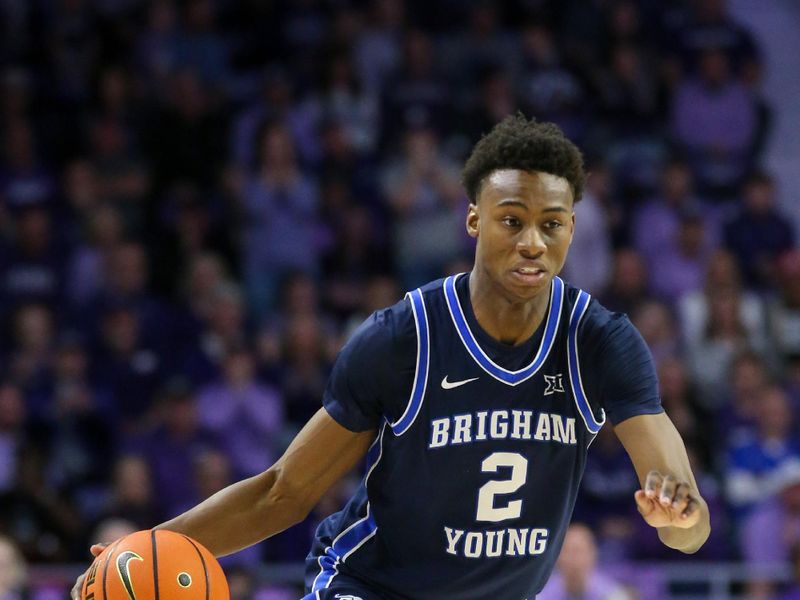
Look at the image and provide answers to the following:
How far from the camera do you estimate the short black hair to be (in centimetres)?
407

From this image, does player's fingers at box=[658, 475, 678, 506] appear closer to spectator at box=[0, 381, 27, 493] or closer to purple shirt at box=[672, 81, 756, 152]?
spectator at box=[0, 381, 27, 493]

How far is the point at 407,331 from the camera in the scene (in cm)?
416

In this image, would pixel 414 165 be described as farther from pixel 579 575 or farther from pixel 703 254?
pixel 579 575

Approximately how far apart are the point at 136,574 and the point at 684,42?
361 inches

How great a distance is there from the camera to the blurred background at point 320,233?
8969 millimetres

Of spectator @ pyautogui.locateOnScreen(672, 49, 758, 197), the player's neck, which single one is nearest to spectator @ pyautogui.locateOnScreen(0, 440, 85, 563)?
the player's neck

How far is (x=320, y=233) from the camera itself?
34.5 feet

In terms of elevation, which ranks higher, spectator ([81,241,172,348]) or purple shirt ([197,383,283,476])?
spectator ([81,241,172,348])

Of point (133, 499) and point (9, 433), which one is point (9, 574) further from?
point (9, 433)

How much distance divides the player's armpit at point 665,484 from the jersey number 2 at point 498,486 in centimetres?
30

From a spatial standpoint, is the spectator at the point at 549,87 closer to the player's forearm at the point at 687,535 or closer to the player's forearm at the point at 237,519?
the player's forearm at the point at 237,519

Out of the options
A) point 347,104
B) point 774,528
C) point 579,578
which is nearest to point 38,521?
point 579,578

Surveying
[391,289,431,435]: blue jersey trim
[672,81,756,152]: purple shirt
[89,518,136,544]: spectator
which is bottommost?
[89,518,136,544]: spectator

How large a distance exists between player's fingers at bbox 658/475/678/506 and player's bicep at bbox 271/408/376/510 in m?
0.93
